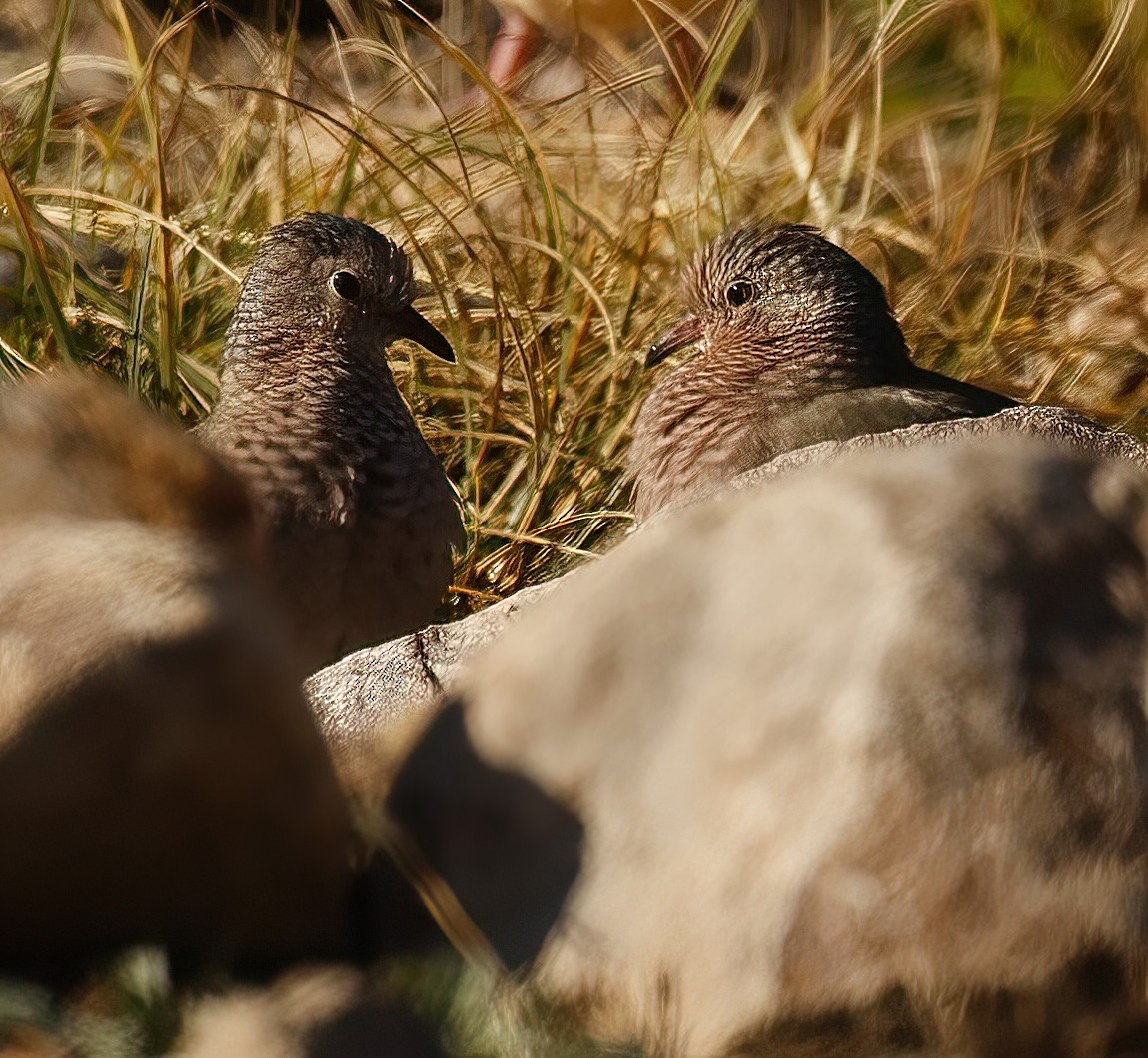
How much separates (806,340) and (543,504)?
2.54 ft

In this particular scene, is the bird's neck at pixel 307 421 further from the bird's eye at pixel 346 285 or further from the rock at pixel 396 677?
the rock at pixel 396 677

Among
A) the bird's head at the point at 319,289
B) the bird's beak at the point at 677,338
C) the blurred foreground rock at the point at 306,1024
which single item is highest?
the bird's head at the point at 319,289

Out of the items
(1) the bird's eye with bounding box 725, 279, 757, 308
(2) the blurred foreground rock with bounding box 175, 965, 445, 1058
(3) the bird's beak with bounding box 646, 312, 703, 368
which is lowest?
(2) the blurred foreground rock with bounding box 175, 965, 445, 1058

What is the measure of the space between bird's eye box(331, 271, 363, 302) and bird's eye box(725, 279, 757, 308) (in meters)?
0.89

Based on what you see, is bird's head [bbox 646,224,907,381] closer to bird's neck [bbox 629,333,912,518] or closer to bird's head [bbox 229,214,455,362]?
bird's neck [bbox 629,333,912,518]

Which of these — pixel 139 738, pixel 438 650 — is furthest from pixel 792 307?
pixel 139 738

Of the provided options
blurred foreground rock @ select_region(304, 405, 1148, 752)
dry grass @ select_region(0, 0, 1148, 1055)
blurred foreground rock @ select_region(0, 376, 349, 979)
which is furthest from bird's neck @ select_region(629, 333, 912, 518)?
blurred foreground rock @ select_region(0, 376, 349, 979)

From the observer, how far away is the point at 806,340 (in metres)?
3.78

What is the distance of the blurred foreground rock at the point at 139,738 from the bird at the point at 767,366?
1865 mm

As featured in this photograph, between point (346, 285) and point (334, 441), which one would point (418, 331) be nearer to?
point (346, 285)

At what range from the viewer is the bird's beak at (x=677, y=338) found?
3.94 metres

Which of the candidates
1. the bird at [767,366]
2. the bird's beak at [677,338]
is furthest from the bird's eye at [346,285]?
the bird's beak at [677,338]

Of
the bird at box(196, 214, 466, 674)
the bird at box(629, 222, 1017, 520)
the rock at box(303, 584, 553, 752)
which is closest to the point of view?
the rock at box(303, 584, 553, 752)

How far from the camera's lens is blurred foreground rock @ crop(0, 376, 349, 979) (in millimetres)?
1438
